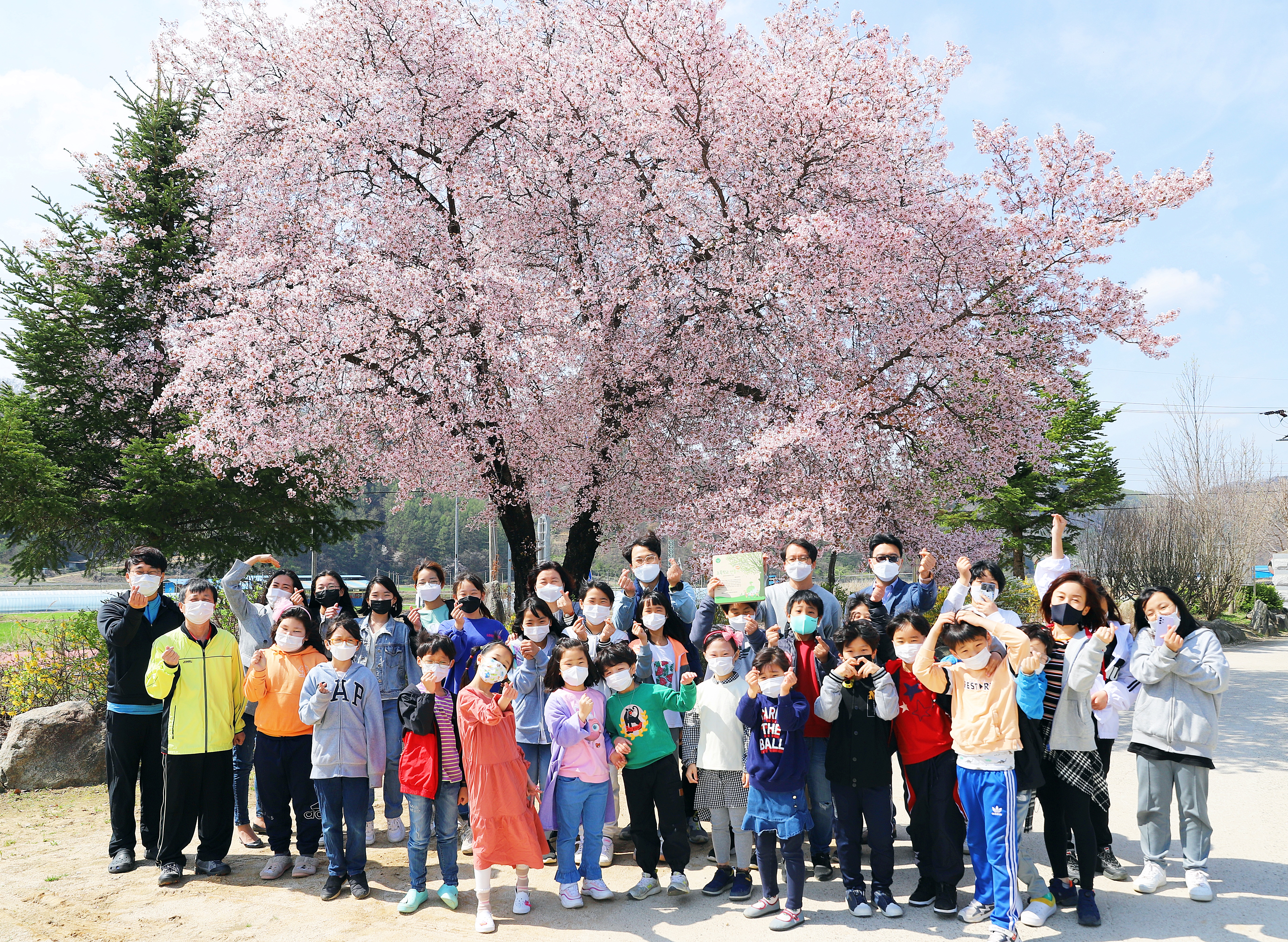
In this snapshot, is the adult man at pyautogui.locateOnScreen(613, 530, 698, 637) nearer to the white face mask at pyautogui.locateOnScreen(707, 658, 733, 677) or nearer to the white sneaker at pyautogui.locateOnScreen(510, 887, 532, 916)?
the white face mask at pyautogui.locateOnScreen(707, 658, 733, 677)

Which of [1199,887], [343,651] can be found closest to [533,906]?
[343,651]

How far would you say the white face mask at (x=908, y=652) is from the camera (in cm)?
448

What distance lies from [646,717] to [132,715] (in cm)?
348

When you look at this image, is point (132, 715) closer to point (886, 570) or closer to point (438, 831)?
point (438, 831)

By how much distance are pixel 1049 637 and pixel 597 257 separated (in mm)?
8475

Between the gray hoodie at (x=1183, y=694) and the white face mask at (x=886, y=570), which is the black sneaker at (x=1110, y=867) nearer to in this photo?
the gray hoodie at (x=1183, y=694)

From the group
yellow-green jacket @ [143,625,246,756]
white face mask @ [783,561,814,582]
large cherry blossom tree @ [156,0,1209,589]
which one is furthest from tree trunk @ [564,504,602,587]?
yellow-green jacket @ [143,625,246,756]

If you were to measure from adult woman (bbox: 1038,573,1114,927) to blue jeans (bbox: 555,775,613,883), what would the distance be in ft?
8.08

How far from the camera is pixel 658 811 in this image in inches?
189

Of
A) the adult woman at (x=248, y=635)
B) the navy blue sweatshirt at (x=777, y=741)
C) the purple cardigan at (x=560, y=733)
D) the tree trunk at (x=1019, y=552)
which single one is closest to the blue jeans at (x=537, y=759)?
the purple cardigan at (x=560, y=733)

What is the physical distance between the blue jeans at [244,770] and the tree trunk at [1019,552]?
21617 mm

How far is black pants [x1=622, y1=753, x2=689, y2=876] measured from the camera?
4.70m

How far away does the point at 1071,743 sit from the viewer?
4359mm

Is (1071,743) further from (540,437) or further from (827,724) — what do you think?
(540,437)
